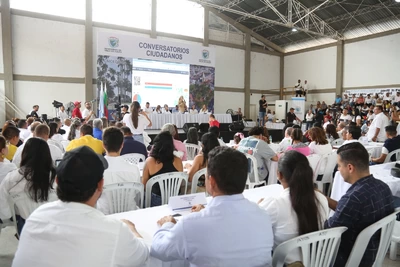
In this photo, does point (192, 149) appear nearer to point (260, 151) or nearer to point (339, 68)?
point (260, 151)

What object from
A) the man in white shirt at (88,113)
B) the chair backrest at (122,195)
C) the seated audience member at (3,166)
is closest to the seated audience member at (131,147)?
the seated audience member at (3,166)

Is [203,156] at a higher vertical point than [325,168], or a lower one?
higher

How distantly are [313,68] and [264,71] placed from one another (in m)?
2.60

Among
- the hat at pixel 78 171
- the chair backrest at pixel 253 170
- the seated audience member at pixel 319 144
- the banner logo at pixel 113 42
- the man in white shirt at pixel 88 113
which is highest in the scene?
the banner logo at pixel 113 42

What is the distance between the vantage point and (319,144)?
155 inches

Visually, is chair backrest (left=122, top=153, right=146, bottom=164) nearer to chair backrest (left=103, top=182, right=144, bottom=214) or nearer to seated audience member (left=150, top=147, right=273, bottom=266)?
chair backrest (left=103, top=182, right=144, bottom=214)

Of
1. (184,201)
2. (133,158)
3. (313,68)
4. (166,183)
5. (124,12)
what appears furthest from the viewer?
(313,68)

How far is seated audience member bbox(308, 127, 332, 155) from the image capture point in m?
3.90

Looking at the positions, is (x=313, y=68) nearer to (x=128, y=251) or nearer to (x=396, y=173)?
(x=396, y=173)

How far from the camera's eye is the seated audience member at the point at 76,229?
3.30ft

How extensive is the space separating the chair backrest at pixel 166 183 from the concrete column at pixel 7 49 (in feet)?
34.3

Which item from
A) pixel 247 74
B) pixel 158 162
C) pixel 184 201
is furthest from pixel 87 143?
pixel 247 74

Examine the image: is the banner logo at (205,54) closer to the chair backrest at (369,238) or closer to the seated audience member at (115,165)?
the seated audience member at (115,165)

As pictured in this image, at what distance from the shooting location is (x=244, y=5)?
45.1 feet
